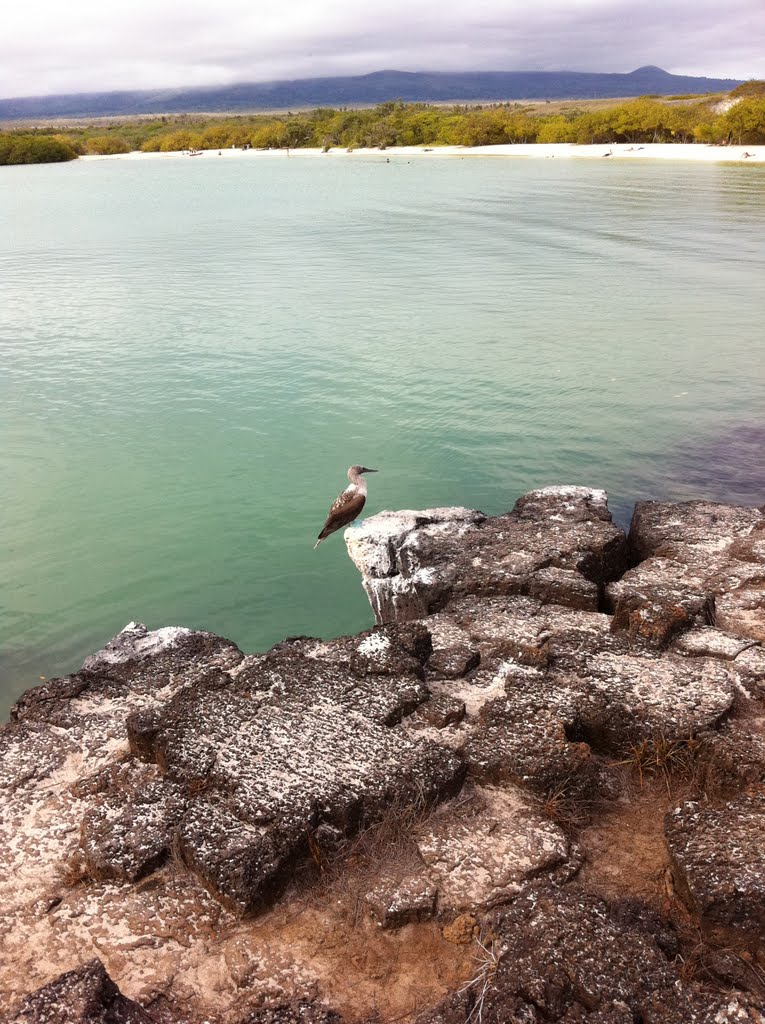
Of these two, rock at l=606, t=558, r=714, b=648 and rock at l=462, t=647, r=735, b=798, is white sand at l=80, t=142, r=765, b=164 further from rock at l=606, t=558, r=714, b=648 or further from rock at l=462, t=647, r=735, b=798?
rock at l=462, t=647, r=735, b=798

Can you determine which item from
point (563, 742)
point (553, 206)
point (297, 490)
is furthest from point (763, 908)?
point (553, 206)

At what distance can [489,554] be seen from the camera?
21.4 feet

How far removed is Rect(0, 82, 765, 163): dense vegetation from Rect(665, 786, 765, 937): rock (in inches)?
2773

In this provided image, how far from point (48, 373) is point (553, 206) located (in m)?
26.7

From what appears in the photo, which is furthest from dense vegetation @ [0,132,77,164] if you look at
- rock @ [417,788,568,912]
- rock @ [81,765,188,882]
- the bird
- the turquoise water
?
rock @ [417,788,568,912]

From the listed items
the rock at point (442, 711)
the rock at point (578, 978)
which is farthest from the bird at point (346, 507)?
the rock at point (578, 978)

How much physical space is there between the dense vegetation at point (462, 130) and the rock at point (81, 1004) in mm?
72220

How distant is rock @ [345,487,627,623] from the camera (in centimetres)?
615

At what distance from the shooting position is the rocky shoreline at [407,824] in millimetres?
3270

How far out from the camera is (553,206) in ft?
114

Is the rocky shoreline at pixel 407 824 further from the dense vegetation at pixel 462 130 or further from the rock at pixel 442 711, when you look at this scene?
the dense vegetation at pixel 462 130

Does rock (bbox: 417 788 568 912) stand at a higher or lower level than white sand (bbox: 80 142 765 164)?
lower

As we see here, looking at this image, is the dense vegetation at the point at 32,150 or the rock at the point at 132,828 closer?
the rock at the point at 132,828

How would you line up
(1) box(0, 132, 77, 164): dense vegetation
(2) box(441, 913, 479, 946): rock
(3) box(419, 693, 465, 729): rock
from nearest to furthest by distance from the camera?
(2) box(441, 913, 479, 946): rock
(3) box(419, 693, 465, 729): rock
(1) box(0, 132, 77, 164): dense vegetation
